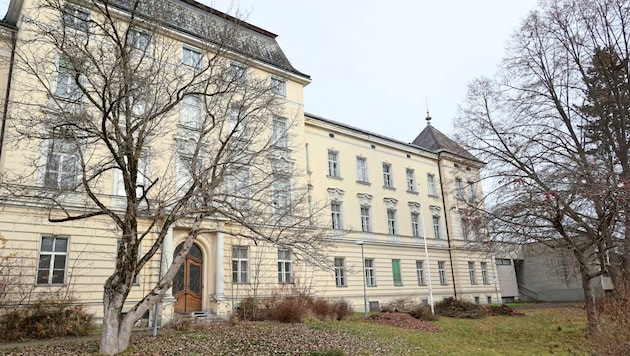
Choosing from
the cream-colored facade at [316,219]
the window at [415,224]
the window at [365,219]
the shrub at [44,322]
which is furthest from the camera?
the window at [415,224]

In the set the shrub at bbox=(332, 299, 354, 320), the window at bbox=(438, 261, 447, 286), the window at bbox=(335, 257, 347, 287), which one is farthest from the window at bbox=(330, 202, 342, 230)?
the window at bbox=(438, 261, 447, 286)

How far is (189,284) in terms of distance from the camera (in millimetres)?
18797

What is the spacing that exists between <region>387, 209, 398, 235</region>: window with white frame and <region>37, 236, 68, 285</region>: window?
63.8 ft

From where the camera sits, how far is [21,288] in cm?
1387

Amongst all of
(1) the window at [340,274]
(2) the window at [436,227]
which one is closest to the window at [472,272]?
(2) the window at [436,227]

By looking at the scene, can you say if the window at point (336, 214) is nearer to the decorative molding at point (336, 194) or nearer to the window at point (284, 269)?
the decorative molding at point (336, 194)

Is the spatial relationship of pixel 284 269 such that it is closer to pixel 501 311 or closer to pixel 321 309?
pixel 321 309

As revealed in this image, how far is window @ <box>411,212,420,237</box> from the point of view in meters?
30.6

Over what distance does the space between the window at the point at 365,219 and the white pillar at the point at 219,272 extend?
11.0m

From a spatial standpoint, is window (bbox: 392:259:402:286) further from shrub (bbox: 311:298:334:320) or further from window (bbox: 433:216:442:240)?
shrub (bbox: 311:298:334:320)

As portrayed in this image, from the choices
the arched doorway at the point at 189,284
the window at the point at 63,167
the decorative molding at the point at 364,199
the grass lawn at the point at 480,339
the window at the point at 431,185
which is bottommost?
the grass lawn at the point at 480,339

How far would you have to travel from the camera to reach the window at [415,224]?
30594 mm

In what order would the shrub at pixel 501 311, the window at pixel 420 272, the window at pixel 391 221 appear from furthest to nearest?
the window at pixel 420 272 < the window at pixel 391 221 < the shrub at pixel 501 311

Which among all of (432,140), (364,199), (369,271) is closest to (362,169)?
(364,199)
